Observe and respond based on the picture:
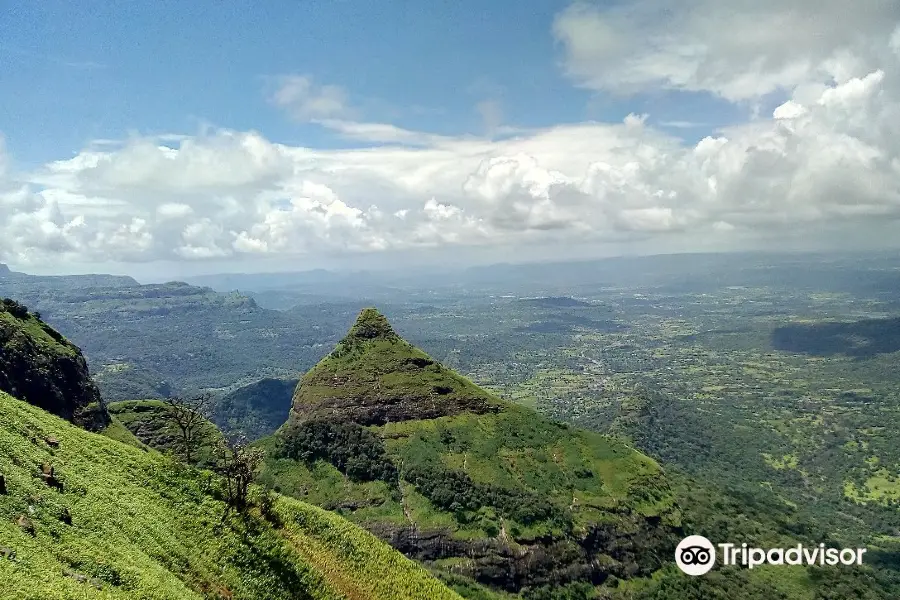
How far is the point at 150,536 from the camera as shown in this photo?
35125 mm

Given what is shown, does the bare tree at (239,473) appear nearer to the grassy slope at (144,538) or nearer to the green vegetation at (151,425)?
the grassy slope at (144,538)

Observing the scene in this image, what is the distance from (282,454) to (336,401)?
1503 cm

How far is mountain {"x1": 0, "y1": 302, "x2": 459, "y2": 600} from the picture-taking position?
1085 inches

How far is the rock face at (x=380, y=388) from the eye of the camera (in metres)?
114

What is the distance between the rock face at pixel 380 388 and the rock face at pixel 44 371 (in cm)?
3747

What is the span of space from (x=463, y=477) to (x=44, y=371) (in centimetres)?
7172

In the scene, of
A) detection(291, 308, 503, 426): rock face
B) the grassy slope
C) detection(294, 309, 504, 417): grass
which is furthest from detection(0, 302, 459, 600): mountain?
detection(294, 309, 504, 417): grass

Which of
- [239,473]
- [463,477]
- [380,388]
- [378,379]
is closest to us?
[239,473]

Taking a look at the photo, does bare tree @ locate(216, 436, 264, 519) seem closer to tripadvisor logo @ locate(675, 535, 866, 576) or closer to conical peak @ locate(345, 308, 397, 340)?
tripadvisor logo @ locate(675, 535, 866, 576)

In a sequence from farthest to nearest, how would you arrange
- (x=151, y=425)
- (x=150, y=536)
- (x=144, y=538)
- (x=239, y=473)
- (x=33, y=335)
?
(x=151, y=425) → (x=33, y=335) → (x=239, y=473) → (x=150, y=536) → (x=144, y=538)

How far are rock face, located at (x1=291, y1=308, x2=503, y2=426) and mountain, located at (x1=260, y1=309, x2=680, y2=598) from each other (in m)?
0.26

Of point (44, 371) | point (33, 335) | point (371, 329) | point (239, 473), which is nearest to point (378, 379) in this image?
point (371, 329)

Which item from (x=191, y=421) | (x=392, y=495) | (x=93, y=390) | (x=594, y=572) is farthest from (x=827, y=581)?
(x=93, y=390)

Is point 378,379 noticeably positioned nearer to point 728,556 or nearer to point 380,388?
point 380,388
